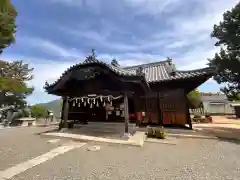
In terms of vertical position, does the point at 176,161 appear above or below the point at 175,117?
below

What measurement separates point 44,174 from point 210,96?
4286cm

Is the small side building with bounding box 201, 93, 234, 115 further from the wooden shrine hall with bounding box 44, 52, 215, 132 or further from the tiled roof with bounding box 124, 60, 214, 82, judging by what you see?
the wooden shrine hall with bounding box 44, 52, 215, 132

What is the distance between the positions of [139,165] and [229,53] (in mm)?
11913

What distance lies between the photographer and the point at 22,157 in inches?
204

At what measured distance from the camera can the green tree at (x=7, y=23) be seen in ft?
39.7

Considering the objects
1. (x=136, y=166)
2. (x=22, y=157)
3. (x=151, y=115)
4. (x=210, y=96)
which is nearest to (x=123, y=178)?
(x=136, y=166)

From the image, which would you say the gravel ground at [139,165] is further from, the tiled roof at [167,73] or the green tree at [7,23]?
the green tree at [7,23]

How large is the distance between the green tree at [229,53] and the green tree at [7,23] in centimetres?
1568

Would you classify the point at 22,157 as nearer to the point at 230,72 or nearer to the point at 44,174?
the point at 44,174

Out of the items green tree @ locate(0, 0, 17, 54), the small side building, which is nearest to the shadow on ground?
green tree @ locate(0, 0, 17, 54)

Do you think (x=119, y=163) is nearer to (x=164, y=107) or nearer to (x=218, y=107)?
(x=164, y=107)

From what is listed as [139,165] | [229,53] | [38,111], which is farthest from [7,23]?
[229,53]

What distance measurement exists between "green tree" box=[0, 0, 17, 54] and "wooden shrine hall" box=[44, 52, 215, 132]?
21.6ft

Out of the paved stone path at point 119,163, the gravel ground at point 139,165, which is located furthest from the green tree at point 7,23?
the gravel ground at point 139,165
